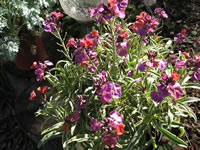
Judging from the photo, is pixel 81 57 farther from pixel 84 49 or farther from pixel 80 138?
pixel 80 138

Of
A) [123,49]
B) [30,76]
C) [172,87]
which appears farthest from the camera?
[30,76]

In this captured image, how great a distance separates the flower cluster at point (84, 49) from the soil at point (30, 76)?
3.39 feet

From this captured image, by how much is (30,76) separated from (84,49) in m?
1.35

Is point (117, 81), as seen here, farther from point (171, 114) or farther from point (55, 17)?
point (55, 17)

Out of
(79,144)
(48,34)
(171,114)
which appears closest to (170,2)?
(48,34)

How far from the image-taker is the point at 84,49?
1259mm

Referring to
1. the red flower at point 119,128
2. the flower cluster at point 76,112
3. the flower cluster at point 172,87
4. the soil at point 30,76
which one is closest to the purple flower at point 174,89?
the flower cluster at point 172,87

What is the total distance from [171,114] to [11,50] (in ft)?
4.79

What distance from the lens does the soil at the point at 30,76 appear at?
2193mm

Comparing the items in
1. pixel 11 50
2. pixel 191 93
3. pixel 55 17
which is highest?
pixel 55 17

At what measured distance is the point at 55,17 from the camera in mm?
1318

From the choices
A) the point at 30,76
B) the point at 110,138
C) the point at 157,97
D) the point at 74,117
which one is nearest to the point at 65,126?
the point at 74,117

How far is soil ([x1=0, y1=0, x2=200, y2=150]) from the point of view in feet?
7.20

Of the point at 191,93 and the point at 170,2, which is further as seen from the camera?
the point at 170,2
